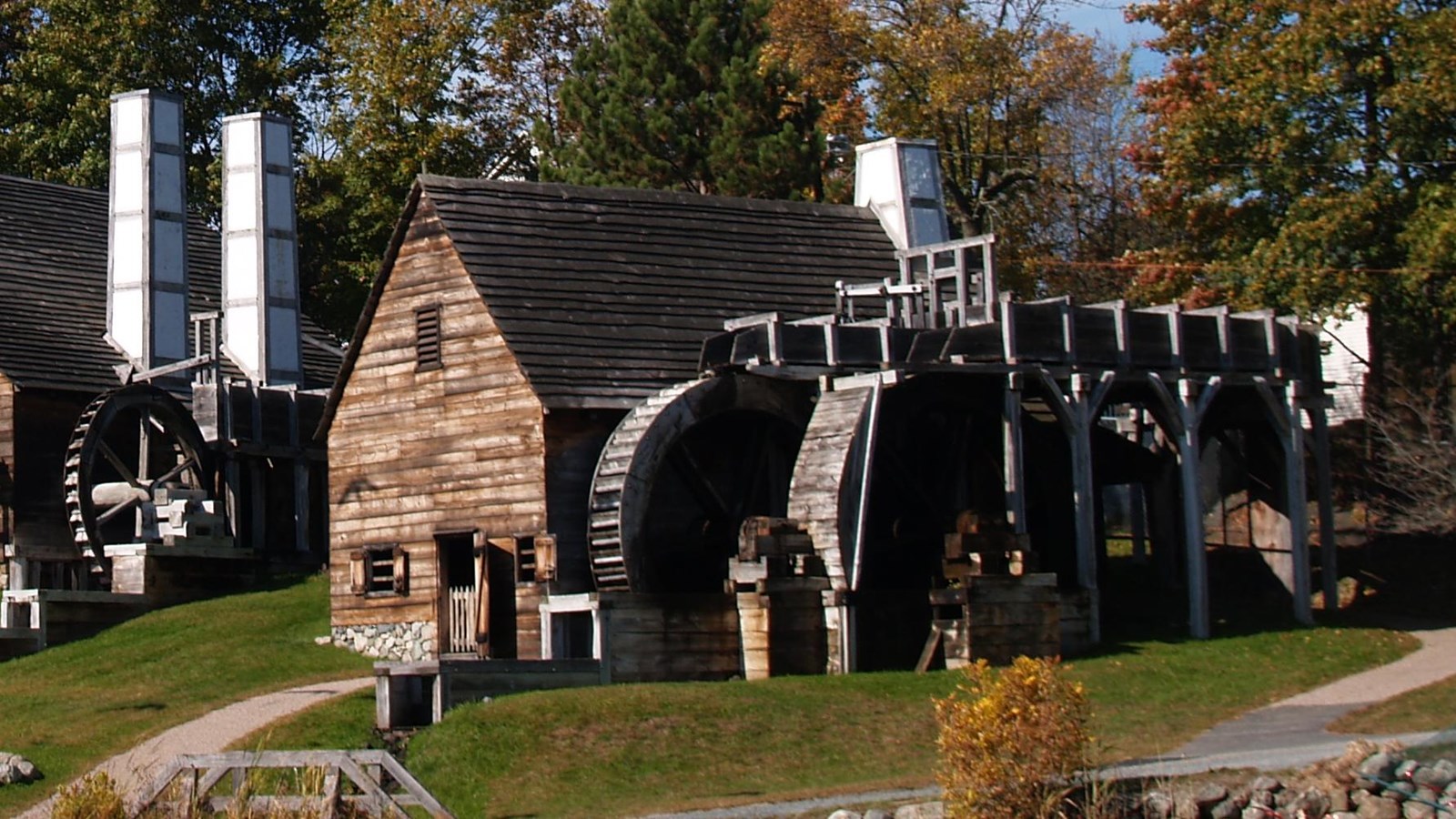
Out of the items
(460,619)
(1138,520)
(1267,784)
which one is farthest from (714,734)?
(1138,520)

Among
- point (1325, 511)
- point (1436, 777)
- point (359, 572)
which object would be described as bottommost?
point (1436, 777)

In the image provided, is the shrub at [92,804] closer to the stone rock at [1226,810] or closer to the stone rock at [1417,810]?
the stone rock at [1226,810]

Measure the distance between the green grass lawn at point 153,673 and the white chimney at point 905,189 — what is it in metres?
10.7

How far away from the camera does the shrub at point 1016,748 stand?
59.0 ft

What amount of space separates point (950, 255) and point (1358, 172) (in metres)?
6.67

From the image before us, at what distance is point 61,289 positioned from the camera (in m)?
38.9

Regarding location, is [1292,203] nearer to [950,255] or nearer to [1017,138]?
[950,255]

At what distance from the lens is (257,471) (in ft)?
126

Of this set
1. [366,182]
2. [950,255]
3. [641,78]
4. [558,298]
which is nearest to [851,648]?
[558,298]

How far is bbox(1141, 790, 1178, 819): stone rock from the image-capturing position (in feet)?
60.6

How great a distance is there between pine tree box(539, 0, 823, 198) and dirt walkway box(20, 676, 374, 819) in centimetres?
2057

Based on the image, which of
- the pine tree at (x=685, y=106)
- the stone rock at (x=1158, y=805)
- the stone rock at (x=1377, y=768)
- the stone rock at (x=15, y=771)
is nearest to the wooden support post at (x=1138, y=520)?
the pine tree at (x=685, y=106)

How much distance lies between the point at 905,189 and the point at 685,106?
10677 mm

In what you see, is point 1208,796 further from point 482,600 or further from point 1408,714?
point 482,600
